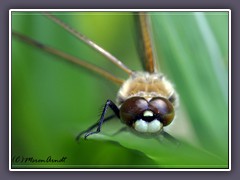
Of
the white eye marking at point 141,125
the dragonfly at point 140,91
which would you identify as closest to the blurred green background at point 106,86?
the dragonfly at point 140,91

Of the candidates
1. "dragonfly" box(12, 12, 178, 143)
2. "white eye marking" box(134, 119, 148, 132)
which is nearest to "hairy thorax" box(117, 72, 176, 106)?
"dragonfly" box(12, 12, 178, 143)

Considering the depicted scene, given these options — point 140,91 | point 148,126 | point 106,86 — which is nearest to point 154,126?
point 148,126

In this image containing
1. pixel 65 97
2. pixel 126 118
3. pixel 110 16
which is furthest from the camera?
pixel 110 16

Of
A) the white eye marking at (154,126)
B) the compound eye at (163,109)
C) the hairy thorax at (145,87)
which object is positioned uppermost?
the hairy thorax at (145,87)

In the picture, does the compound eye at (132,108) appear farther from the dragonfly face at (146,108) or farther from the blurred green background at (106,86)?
the blurred green background at (106,86)

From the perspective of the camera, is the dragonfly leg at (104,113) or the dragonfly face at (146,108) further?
the dragonfly leg at (104,113)
